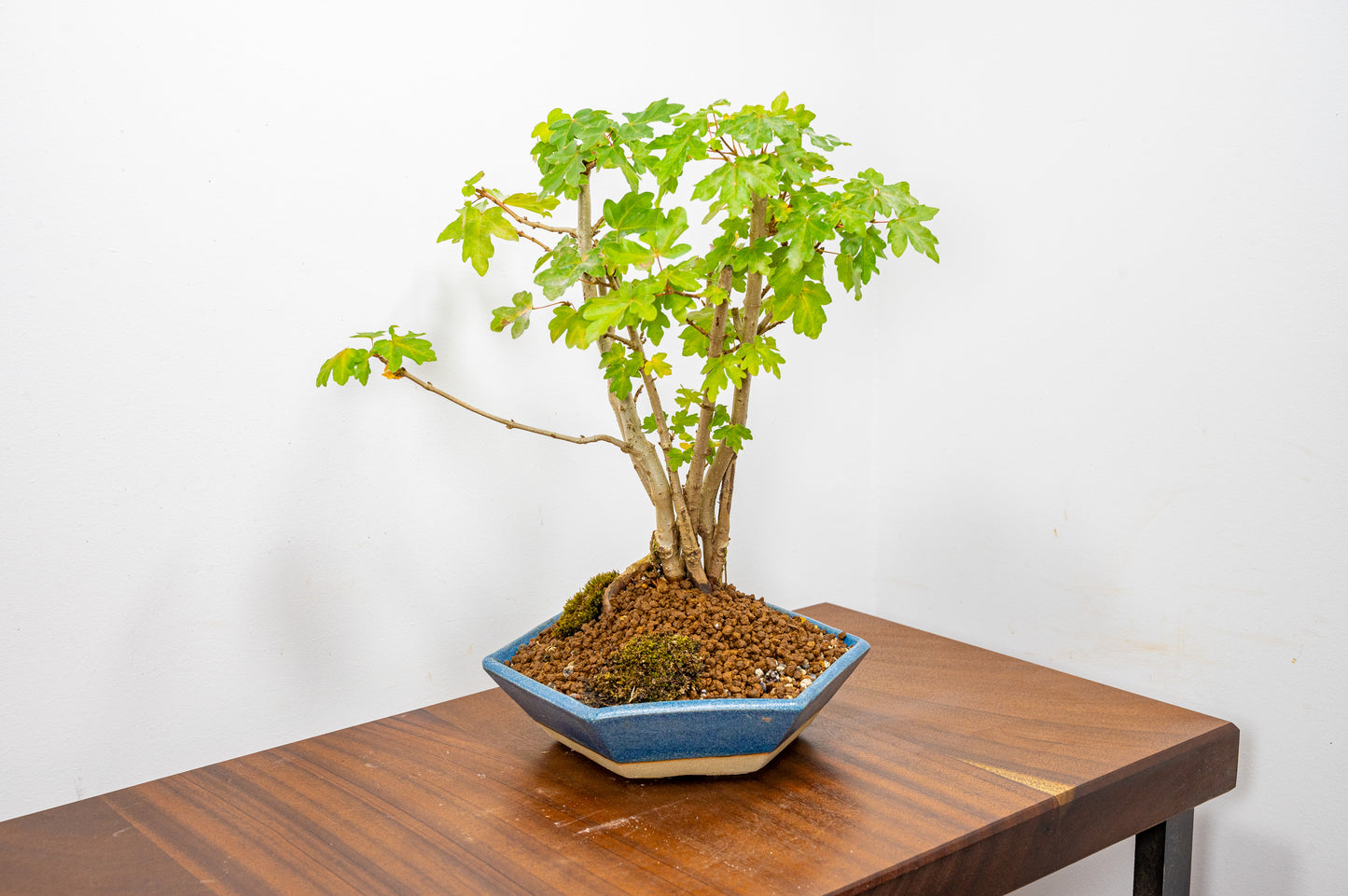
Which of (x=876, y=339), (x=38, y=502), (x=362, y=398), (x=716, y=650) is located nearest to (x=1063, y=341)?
(x=876, y=339)

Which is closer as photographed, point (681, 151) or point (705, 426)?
point (681, 151)

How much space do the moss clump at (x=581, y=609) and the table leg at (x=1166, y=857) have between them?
1.82ft

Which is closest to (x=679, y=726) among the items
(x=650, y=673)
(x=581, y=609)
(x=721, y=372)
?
(x=650, y=673)

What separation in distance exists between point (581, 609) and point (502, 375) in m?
0.34

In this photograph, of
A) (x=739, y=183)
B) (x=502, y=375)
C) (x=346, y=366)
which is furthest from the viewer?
(x=502, y=375)

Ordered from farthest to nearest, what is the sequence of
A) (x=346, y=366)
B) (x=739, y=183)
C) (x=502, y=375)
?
(x=502, y=375) < (x=346, y=366) < (x=739, y=183)

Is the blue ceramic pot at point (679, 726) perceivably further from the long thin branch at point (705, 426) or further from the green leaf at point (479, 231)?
the green leaf at point (479, 231)

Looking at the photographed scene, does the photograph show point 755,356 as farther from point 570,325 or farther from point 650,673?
point 650,673

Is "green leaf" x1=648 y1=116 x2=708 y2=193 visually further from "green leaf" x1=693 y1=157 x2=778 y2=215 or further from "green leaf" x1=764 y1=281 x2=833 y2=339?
"green leaf" x1=764 y1=281 x2=833 y2=339

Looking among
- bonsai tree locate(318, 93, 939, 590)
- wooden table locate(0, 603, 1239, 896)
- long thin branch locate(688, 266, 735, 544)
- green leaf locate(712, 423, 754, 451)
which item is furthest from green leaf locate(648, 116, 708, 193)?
wooden table locate(0, 603, 1239, 896)

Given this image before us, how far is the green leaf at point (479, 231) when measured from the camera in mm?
840

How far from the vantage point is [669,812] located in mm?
751

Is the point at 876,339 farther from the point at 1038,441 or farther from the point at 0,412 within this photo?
the point at 0,412

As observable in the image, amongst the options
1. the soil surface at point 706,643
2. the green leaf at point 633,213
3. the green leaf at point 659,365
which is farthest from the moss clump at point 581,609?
the green leaf at point 633,213
